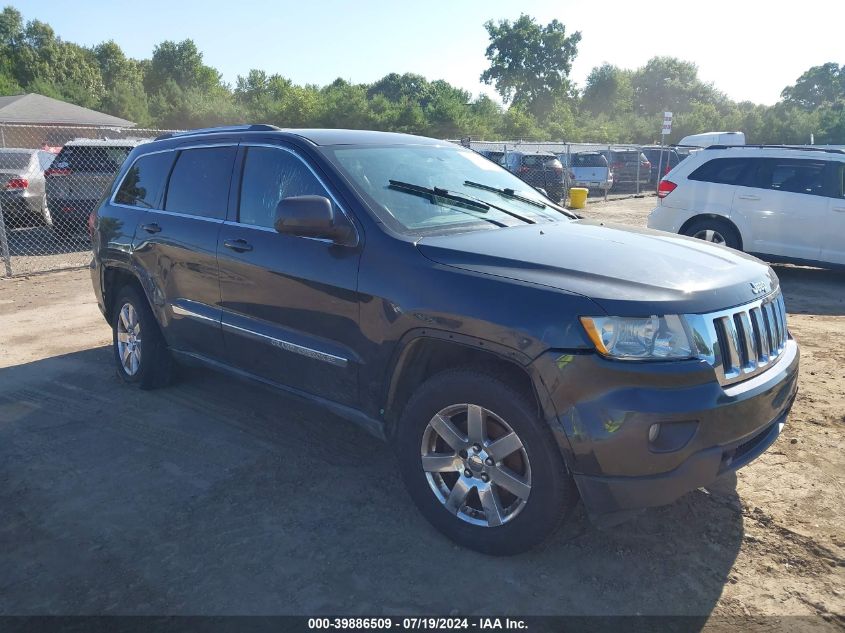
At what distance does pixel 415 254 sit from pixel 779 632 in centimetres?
212

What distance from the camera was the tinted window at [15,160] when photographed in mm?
12102

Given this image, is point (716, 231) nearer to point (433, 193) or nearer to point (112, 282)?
point (433, 193)

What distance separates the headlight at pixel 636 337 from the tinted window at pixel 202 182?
260cm

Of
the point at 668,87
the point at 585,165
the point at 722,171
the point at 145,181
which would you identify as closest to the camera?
the point at 145,181

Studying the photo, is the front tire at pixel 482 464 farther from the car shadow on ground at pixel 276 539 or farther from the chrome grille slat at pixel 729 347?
the chrome grille slat at pixel 729 347

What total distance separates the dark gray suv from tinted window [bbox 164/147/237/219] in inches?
0.7

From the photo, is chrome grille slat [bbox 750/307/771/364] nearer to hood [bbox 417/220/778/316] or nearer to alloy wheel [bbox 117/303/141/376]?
hood [bbox 417/220/778/316]

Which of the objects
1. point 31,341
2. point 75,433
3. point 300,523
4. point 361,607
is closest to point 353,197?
point 300,523

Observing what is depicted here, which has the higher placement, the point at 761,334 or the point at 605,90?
the point at 605,90

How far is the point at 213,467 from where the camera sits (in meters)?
3.92

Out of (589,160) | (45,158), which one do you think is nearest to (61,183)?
(45,158)

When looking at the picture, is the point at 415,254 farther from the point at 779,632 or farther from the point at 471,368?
the point at 779,632

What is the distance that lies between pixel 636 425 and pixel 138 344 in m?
3.95

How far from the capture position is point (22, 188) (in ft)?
38.9
